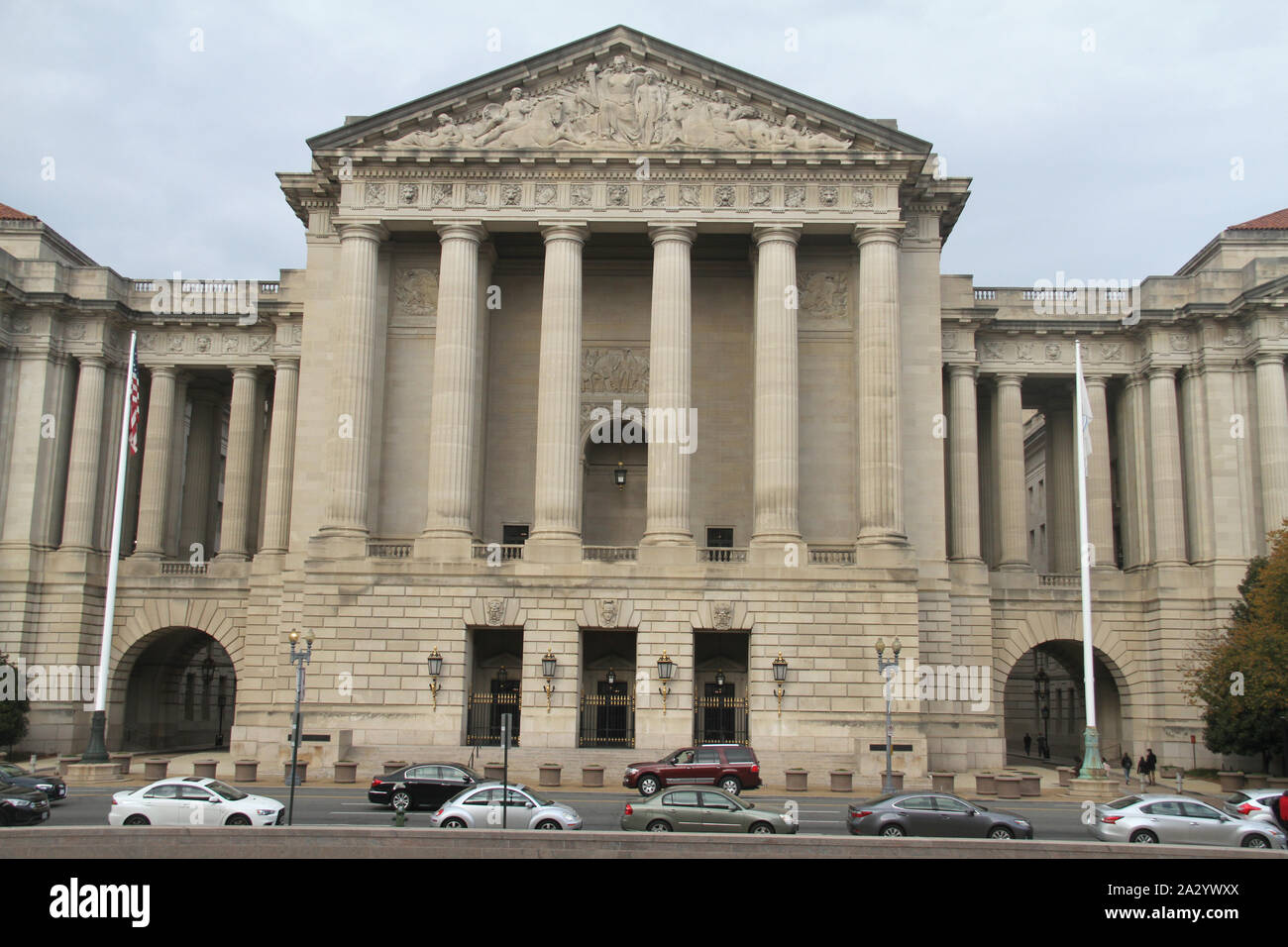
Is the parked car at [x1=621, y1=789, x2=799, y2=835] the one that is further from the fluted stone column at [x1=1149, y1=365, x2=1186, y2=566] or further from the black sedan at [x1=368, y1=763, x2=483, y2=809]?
the fluted stone column at [x1=1149, y1=365, x2=1186, y2=566]

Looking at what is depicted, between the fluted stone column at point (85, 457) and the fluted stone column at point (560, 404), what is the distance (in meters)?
24.1

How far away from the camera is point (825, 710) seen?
45344mm

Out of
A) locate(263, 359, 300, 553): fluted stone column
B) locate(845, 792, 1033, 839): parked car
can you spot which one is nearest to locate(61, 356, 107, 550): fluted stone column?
locate(263, 359, 300, 553): fluted stone column

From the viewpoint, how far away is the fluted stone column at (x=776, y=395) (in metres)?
47.4

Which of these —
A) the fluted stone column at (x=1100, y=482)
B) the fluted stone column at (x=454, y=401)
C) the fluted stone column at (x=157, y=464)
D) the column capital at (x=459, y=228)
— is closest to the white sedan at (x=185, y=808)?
the fluted stone column at (x=454, y=401)

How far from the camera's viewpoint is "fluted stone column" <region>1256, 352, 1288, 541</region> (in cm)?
5478

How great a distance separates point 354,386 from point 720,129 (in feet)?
58.5

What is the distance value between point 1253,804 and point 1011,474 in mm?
29820

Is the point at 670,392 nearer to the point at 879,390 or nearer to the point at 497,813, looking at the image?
the point at 879,390

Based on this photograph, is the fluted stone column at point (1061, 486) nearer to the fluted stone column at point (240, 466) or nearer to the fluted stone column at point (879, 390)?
the fluted stone column at point (879, 390)

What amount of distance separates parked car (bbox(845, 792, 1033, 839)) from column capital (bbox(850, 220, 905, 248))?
1044 inches

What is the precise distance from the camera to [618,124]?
4975cm

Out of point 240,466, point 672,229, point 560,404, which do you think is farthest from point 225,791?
point 240,466
